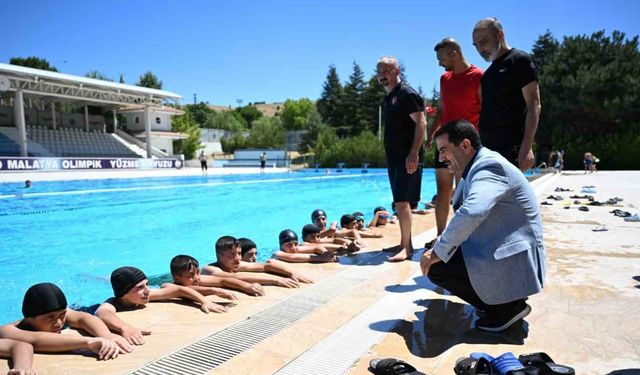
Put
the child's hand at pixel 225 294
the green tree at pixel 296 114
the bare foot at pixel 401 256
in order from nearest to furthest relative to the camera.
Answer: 1. the child's hand at pixel 225 294
2. the bare foot at pixel 401 256
3. the green tree at pixel 296 114

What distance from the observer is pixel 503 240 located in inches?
84.2

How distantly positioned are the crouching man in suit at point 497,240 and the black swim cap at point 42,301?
216 cm

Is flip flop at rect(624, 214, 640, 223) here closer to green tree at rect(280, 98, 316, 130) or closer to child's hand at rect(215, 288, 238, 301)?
child's hand at rect(215, 288, 238, 301)

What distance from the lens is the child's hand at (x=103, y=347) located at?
2156 millimetres

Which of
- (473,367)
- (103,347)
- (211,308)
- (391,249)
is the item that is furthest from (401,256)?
(103,347)

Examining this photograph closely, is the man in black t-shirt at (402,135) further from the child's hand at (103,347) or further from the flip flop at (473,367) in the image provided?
the child's hand at (103,347)

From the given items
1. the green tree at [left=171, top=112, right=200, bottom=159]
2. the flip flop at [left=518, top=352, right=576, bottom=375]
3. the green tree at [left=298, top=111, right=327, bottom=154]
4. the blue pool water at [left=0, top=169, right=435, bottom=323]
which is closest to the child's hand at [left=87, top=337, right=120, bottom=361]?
the flip flop at [left=518, top=352, right=576, bottom=375]

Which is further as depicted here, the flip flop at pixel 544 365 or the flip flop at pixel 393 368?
the flip flop at pixel 393 368

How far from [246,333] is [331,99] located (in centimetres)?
6404

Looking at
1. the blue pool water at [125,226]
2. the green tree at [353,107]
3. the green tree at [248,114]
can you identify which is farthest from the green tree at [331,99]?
the blue pool water at [125,226]

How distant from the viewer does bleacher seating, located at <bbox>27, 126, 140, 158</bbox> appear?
31.4 m

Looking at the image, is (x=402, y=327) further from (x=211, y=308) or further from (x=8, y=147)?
(x=8, y=147)

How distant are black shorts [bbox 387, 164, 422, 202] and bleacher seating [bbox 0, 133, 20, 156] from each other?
31063mm

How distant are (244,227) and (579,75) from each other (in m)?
29.1
